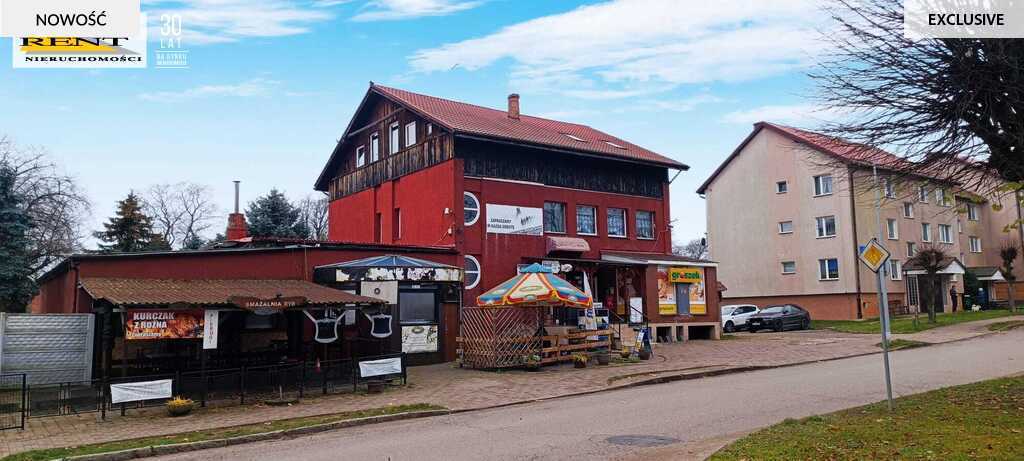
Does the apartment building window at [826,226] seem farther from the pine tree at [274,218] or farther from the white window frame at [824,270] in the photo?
the pine tree at [274,218]

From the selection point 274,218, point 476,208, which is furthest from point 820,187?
point 274,218

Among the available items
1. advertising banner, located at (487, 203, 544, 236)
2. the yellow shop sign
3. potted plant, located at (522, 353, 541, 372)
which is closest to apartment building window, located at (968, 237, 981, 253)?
the yellow shop sign

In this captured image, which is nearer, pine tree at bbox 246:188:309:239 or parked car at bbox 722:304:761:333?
parked car at bbox 722:304:761:333

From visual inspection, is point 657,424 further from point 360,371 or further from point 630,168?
point 630,168

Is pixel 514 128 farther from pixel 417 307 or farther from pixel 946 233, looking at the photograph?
pixel 946 233

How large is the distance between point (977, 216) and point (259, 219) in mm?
Result: 51149

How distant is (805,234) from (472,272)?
24.7 metres

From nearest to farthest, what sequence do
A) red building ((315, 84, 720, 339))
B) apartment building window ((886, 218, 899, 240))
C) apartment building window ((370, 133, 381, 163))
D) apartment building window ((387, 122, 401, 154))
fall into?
red building ((315, 84, 720, 339)) → apartment building window ((387, 122, 401, 154)) → apartment building window ((370, 133, 381, 163)) → apartment building window ((886, 218, 899, 240))

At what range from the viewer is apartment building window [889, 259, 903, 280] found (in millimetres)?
44219

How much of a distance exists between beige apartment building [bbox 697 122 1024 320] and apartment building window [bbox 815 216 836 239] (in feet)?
0.18

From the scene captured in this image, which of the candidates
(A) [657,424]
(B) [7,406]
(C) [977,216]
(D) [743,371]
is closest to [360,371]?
(B) [7,406]

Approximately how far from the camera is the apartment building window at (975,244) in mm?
55156

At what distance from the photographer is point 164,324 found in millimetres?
16062

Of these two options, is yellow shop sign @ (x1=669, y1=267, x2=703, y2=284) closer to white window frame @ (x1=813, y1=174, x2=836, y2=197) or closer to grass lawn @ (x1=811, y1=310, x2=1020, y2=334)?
grass lawn @ (x1=811, y1=310, x2=1020, y2=334)
